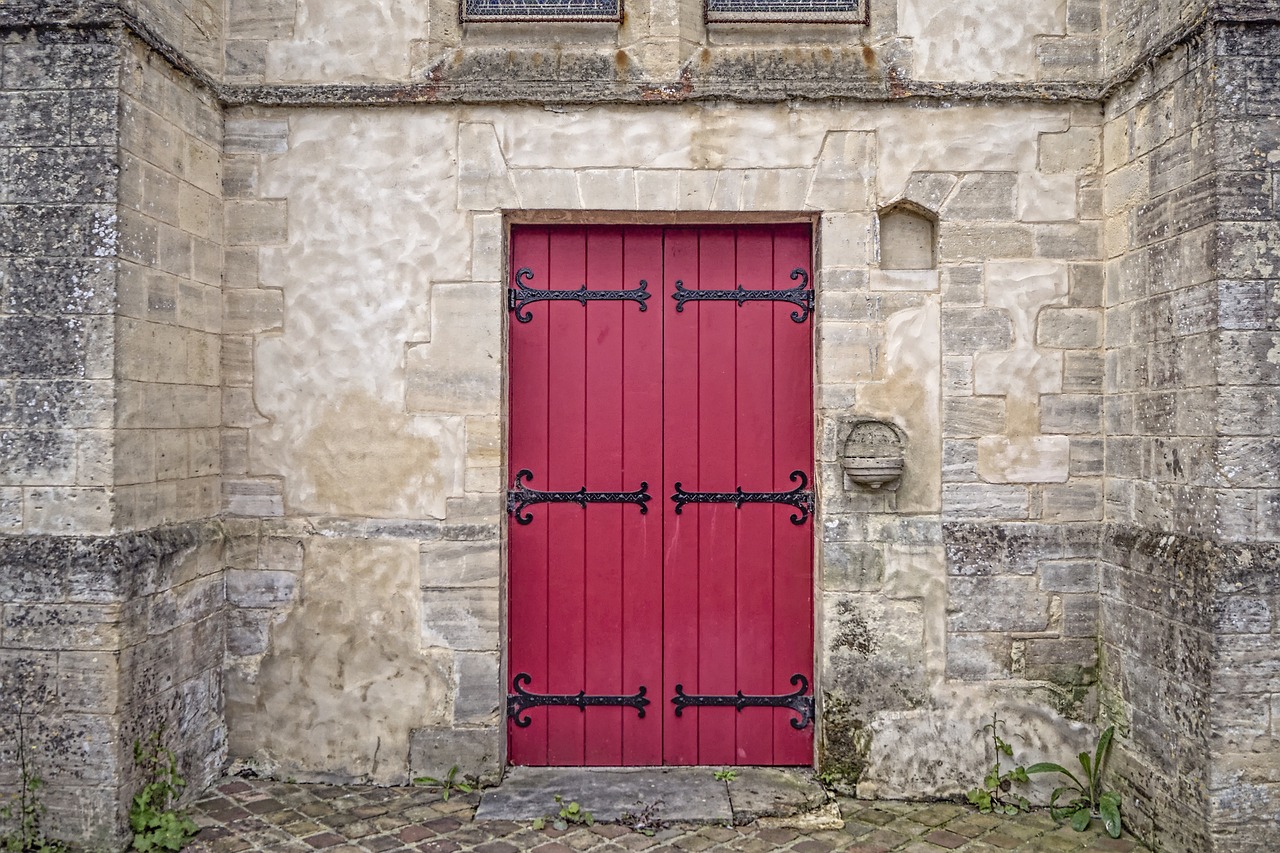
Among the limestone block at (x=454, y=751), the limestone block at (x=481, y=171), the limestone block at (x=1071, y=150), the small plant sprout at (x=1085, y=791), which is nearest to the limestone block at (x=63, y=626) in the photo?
the limestone block at (x=454, y=751)

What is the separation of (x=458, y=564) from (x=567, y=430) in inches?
28.6

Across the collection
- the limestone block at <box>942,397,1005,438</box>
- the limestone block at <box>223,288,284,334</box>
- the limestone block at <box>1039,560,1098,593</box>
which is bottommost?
the limestone block at <box>1039,560,1098,593</box>

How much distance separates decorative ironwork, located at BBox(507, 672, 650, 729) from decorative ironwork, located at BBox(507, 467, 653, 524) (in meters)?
0.72

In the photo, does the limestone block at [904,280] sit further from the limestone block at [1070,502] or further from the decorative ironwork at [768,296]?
the limestone block at [1070,502]

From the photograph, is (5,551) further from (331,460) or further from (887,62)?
(887,62)

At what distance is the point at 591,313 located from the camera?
13.1ft

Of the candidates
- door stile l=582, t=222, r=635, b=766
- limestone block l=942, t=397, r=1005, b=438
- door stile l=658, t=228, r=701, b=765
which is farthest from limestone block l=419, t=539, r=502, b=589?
limestone block l=942, t=397, r=1005, b=438

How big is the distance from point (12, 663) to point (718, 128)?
10.9 feet

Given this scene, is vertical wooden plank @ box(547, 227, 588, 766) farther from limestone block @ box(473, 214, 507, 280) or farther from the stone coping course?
the stone coping course

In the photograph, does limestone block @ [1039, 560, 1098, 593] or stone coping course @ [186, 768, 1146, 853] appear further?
limestone block @ [1039, 560, 1098, 593]

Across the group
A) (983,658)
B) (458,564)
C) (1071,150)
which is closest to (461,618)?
(458,564)

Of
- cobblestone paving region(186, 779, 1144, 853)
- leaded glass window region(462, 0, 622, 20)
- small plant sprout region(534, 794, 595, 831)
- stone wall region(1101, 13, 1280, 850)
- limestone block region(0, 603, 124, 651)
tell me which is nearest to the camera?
stone wall region(1101, 13, 1280, 850)

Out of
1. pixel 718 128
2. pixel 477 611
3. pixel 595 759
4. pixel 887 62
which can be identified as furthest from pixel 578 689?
pixel 887 62

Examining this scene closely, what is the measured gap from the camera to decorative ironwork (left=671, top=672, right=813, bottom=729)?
3.99 m
